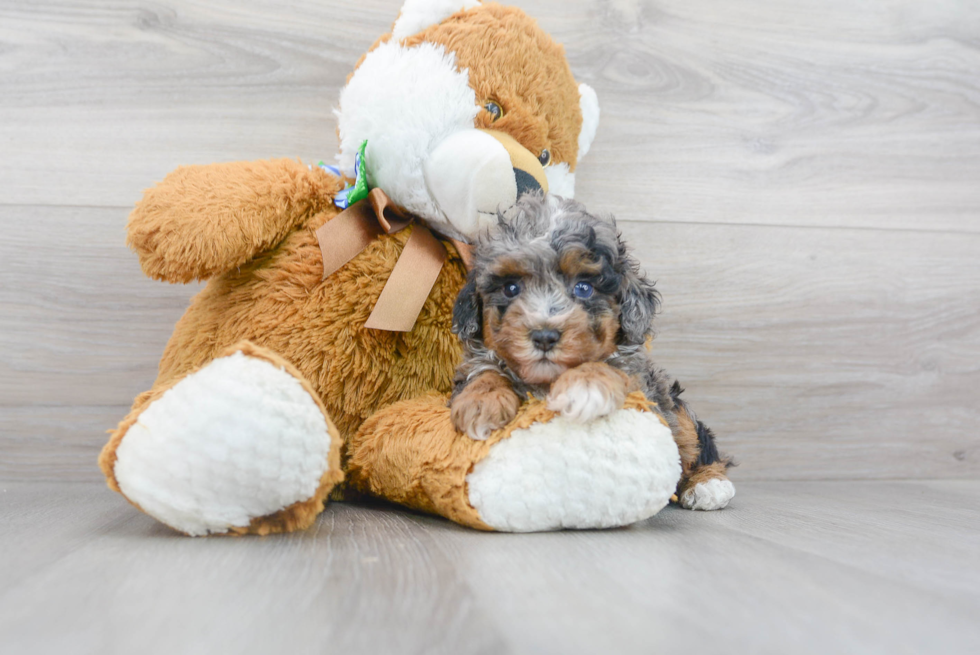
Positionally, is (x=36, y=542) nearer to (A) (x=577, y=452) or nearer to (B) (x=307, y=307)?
(B) (x=307, y=307)

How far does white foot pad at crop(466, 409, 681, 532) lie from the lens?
111cm

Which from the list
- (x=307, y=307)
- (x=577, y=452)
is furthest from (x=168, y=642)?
(x=307, y=307)

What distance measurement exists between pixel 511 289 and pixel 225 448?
1.77ft

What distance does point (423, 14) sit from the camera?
1.42 m

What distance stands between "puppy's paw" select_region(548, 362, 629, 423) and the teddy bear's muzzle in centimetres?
36

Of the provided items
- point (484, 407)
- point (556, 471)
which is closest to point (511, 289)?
point (484, 407)

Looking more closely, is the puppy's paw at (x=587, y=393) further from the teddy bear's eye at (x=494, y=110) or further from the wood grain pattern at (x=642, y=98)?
the wood grain pattern at (x=642, y=98)

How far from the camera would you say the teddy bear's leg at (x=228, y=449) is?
99 centimetres

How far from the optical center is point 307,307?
1.36 m

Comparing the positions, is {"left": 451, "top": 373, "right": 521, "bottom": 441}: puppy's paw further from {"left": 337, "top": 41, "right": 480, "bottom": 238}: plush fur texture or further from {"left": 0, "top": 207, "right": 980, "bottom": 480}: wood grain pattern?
{"left": 0, "top": 207, "right": 980, "bottom": 480}: wood grain pattern

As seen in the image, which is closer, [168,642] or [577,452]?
[168,642]

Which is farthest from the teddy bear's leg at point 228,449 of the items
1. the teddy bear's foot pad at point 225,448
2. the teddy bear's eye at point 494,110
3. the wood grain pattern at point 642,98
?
the wood grain pattern at point 642,98

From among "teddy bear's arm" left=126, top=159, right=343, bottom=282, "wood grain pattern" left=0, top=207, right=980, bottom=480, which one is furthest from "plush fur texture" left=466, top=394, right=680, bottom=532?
"wood grain pattern" left=0, top=207, right=980, bottom=480

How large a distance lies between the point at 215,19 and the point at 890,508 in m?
2.03
